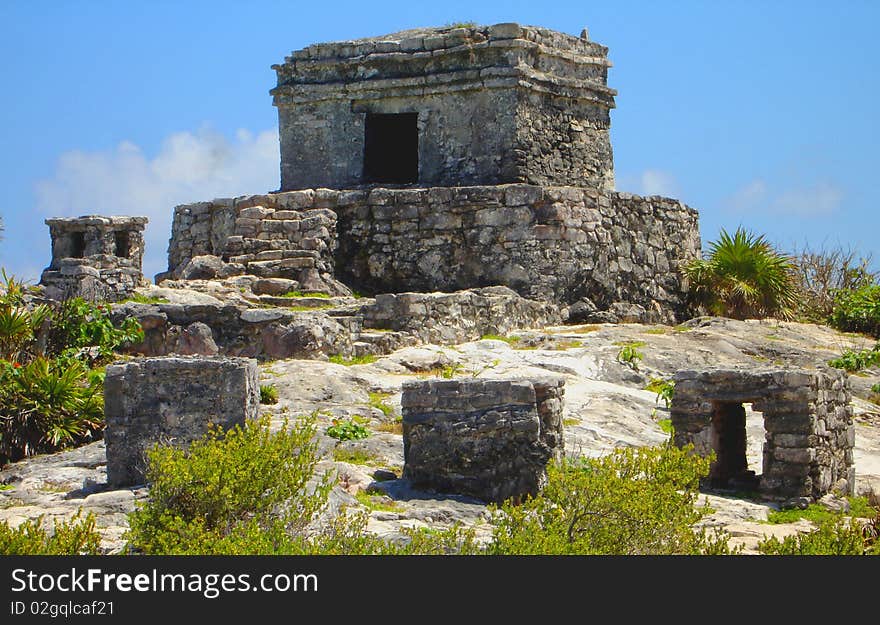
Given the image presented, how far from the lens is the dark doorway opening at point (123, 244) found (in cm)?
2067

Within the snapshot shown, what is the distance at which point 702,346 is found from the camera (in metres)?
16.8

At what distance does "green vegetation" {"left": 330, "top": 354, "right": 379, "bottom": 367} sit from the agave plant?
6.37 m

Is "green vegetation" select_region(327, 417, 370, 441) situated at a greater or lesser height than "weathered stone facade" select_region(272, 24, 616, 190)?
lesser

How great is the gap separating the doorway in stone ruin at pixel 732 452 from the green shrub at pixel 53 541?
19.7 ft

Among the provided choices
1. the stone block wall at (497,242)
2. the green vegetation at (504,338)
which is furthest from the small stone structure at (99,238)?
the green vegetation at (504,338)

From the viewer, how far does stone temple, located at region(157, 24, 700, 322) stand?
18031 millimetres

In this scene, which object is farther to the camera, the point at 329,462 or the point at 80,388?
the point at 80,388

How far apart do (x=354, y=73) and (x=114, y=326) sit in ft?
21.4

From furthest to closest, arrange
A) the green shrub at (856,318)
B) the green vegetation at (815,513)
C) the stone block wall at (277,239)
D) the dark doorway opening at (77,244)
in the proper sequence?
the dark doorway opening at (77,244)
the green shrub at (856,318)
the stone block wall at (277,239)
the green vegetation at (815,513)

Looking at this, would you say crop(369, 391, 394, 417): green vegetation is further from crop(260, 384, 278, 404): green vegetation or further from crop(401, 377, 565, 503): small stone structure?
crop(401, 377, 565, 503): small stone structure

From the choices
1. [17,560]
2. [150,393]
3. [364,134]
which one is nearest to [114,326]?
[150,393]

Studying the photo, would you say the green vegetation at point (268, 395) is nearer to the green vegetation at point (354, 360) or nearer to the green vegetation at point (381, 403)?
the green vegetation at point (381, 403)

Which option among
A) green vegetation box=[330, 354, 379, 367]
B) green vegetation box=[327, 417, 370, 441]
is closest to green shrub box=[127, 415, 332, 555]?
green vegetation box=[327, 417, 370, 441]

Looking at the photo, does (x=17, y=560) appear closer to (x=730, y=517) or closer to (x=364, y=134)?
(x=730, y=517)
